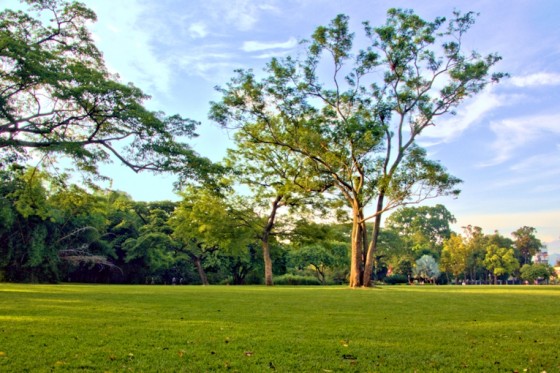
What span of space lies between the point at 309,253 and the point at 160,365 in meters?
47.6

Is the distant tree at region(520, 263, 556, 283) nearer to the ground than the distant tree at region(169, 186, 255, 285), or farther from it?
nearer to the ground

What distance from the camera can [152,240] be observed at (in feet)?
133

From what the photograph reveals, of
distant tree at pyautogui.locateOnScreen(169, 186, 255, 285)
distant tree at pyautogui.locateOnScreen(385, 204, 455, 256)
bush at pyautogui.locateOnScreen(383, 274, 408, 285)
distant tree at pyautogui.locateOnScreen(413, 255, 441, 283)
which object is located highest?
distant tree at pyautogui.locateOnScreen(385, 204, 455, 256)

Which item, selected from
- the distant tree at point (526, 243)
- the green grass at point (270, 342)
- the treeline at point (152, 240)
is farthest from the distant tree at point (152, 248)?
the distant tree at point (526, 243)

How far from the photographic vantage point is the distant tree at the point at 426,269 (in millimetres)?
70125

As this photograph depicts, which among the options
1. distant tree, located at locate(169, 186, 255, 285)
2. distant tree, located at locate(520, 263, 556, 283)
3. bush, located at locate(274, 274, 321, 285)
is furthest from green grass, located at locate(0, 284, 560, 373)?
distant tree, located at locate(520, 263, 556, 283)

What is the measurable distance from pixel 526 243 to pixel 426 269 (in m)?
34.0

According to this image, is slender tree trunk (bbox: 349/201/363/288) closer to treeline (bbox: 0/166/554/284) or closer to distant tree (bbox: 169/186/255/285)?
treeline (bbox: 0/166/554/284)

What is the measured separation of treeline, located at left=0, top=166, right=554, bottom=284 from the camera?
2692cm

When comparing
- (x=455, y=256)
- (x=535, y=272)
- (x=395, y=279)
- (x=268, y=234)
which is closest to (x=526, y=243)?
(x=535, y=272)

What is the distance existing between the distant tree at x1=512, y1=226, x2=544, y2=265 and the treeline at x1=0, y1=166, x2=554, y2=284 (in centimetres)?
2974

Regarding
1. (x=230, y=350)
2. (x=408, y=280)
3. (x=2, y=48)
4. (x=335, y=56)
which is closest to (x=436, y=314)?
(x=230, y=350)

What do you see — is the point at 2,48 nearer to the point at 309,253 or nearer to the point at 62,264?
the point at 62,264

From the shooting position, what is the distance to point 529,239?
89688mm
